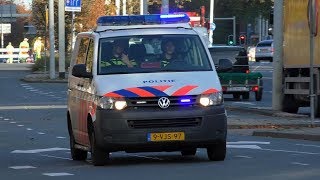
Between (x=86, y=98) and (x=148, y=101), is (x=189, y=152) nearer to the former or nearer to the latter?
(x=86, y=98)

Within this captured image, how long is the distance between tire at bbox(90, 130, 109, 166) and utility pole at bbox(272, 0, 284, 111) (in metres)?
13.0

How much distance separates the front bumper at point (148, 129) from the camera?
43.1ft

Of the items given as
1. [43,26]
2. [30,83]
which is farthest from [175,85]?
[43,26]

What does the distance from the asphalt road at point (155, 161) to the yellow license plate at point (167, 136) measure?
0.41m

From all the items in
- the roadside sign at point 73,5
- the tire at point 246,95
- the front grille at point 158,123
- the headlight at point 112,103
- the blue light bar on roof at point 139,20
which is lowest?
the tire at point 246,95

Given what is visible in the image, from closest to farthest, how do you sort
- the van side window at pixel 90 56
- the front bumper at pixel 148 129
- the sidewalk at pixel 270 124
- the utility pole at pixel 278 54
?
the front bumper at pixel 148 129
the van side window at pixel 90 56
the sidewalk at pixel 270 124
the utility pole at pixel 278 54

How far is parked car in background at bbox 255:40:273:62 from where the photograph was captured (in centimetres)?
7438

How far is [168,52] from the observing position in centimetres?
1422

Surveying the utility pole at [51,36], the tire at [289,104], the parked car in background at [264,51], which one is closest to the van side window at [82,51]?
the tire at [289,104]

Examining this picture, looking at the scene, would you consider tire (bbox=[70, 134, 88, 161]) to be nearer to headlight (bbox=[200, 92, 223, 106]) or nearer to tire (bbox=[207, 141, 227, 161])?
tire (bbox=[207, 141, 227, 161])

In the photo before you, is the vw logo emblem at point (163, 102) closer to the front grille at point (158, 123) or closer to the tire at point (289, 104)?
the front grille at point (158, 123)

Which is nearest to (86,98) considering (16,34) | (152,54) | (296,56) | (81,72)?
(81,72)

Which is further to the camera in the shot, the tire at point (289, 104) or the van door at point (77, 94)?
the tire at point (289, 104)

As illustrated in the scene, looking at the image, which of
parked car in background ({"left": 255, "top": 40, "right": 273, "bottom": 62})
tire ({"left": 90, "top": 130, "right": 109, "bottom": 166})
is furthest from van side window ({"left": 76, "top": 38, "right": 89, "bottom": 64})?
parked car in background ({"left": 255, "top": 40, "right": 273, "bottom": 62})
